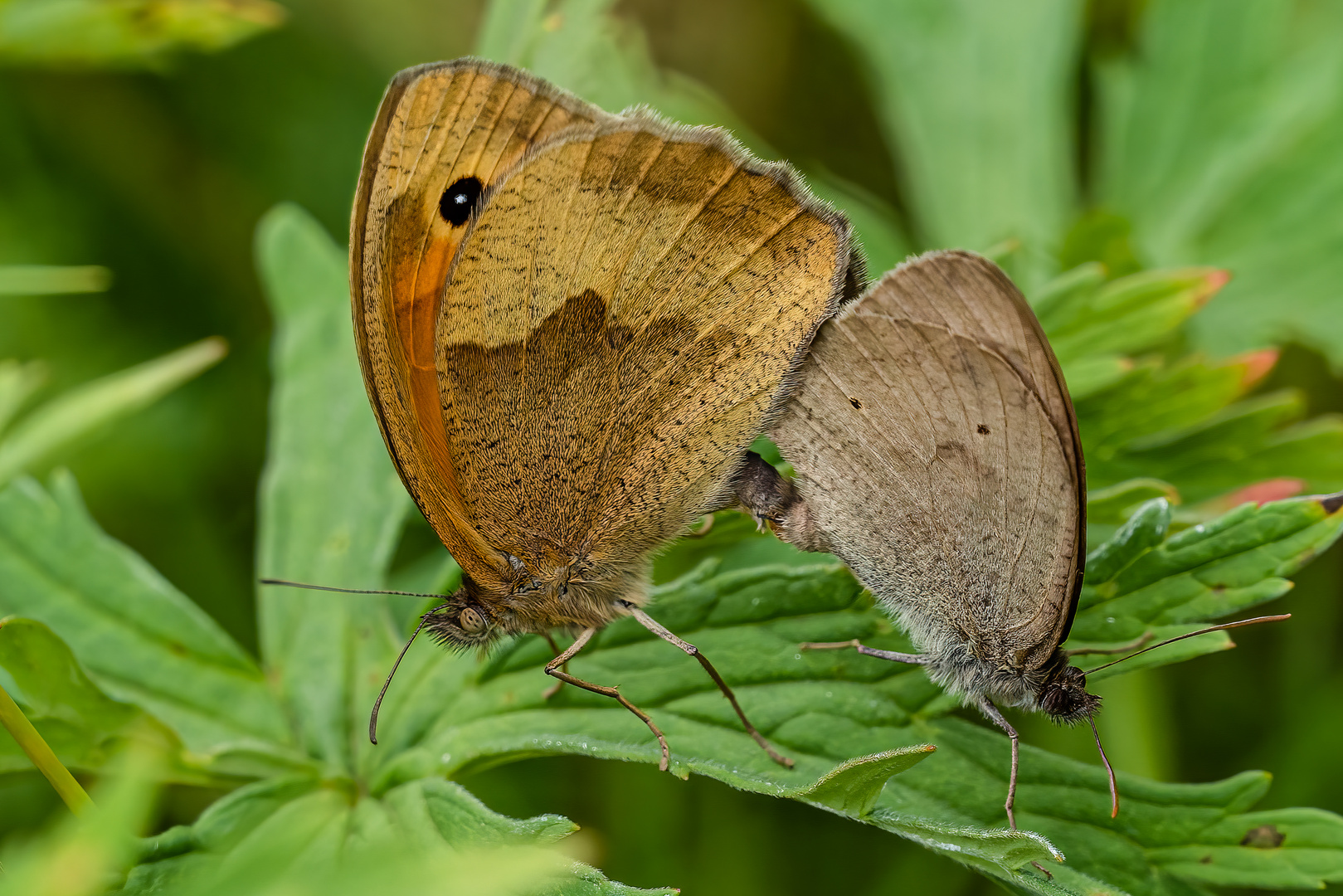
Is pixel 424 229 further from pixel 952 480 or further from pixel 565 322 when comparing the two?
pixel 952 480

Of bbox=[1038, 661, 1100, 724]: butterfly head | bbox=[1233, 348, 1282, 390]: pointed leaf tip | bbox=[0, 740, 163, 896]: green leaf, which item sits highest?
bbox=[1233, 348, 1282, 390]: pointed leaf tip

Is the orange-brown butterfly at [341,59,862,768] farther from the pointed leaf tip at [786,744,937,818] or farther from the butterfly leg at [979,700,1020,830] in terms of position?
the butterfly leg at [979,700,1020,830]

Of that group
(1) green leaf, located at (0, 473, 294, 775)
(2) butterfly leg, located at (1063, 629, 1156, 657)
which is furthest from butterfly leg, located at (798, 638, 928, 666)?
(1) green leaf, located at (0, 473, 294, 775)

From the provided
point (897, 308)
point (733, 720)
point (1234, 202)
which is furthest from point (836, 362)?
point (1234, 202)

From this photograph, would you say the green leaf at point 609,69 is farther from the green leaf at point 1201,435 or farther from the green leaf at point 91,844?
the green leaf at point 91,844

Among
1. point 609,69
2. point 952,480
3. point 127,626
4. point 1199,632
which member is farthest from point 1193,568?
point 127,626

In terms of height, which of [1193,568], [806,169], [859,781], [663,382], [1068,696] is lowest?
[859,781]
